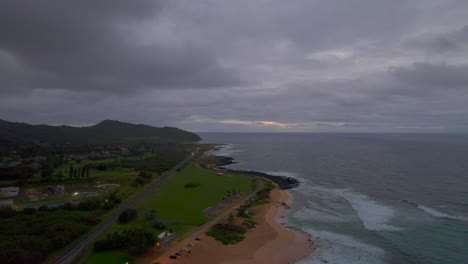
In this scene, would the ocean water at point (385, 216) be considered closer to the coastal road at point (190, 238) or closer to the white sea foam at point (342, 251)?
the white sea foam at point (342, 251)

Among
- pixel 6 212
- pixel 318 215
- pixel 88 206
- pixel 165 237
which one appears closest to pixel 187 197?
pixel 88 206

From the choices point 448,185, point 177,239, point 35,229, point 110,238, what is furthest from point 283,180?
point 35,229

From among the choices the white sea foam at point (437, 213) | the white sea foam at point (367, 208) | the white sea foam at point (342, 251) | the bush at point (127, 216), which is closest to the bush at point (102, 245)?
the bush at point (127, 216)

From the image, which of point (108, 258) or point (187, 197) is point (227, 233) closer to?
point (108, 258)

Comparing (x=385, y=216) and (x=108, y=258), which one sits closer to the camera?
(x=108, y=258)

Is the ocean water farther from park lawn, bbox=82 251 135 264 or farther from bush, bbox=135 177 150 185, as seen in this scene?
bush, bbox=135 177 150 185

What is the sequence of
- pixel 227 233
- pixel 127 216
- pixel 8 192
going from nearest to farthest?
pixel 227 233
pixel 127 216
pixel 8 192

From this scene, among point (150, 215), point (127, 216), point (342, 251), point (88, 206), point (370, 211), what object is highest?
point (127, 216)

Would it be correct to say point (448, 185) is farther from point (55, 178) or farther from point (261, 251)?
point (55, 178)
